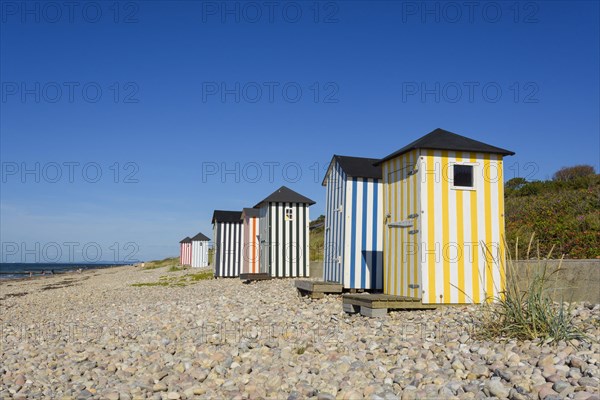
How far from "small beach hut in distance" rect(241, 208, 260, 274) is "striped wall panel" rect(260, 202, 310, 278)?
6.56 ft

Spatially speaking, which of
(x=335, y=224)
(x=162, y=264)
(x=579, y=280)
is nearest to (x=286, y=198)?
(x=335, y=224)

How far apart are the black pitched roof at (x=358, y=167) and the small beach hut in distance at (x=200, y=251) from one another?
80.5 feet

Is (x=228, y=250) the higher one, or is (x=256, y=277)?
(x=228, y=250)

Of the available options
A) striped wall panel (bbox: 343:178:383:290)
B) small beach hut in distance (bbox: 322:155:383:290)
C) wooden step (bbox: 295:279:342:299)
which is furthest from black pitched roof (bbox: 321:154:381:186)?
wooden step (bbox: 295:279:342:299)

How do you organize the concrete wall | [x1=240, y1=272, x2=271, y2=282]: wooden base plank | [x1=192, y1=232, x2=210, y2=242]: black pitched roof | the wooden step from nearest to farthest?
the concrete wall
the wooden step
[x1=240, y1=272, x2=271, y2=282]: wooden base plank
[x1=192, y1=232, x2=210, y2=242]: black pitched roof

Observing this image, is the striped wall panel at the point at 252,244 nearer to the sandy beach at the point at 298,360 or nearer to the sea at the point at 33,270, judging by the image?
the sandy beach at the point at 298,360

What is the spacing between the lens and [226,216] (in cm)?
2197

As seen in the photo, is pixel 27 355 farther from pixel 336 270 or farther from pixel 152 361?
pixel 336 270

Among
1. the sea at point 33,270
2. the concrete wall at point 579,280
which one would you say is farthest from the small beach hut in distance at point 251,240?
the sea at point 33,270

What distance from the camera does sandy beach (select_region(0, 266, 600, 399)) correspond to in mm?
4656

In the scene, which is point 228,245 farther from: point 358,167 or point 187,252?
point 187,252

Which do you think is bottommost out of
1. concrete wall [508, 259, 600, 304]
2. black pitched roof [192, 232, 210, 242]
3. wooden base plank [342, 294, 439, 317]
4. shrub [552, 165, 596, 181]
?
wooden base plank [342, 294, 439, 317]

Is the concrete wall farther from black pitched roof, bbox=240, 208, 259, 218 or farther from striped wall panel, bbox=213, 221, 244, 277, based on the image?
striped wall panel, bbox=213, 221, 244, 277

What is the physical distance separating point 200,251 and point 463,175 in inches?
1113
